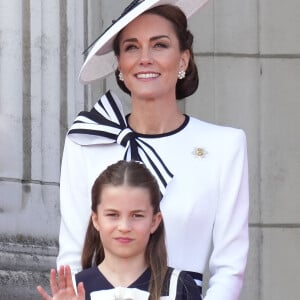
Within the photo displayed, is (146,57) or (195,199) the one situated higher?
(146,57)

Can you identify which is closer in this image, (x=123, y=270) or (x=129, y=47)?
(x=123, y=270)

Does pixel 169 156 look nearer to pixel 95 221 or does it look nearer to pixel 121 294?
pixel 95 221

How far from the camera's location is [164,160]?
429 cm

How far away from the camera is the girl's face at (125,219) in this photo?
3990 mm

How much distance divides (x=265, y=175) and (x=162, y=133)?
7.82ft

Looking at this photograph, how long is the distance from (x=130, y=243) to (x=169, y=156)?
410 mm

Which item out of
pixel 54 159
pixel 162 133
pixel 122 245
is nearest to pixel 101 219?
pixel 122 245

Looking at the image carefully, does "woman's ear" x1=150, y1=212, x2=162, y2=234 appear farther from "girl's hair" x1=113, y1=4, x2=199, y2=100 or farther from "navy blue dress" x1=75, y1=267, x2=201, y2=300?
"girl's hair" x1=113, y1=4, x2=199, y2=100

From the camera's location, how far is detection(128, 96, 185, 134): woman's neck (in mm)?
4320

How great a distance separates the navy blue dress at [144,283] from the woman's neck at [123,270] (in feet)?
0.04

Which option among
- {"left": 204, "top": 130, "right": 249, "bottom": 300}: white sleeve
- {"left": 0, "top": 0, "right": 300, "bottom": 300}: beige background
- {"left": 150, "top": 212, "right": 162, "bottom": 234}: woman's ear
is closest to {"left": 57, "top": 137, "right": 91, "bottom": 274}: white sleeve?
{"left": 150, "top": 212, "right": 162, "bottom": 234}: woman's ear

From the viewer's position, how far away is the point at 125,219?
13.1 ft

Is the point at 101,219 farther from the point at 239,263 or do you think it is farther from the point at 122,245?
the point at 239,263

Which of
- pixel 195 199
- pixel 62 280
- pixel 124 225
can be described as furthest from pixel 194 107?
pixel 62 280
